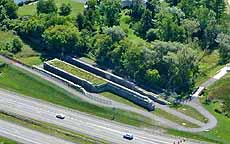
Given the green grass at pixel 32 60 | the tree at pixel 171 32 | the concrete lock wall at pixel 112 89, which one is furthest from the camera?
the tree at pixel 171 32

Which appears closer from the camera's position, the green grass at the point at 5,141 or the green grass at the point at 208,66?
the green grass at the point at 5,141

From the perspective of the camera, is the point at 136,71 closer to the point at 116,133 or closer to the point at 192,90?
the point at 192,90

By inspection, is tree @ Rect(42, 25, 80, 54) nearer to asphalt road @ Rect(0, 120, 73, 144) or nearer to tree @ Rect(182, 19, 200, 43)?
tree @ Rect(182, 19, 200, 43)

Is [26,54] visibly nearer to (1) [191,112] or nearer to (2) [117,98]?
(2) [117,98]

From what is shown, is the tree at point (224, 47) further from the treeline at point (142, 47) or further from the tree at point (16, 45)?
the tree at point (16, 45)

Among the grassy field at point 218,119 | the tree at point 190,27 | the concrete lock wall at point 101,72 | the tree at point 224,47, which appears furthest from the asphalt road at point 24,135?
the tree at point 190,27

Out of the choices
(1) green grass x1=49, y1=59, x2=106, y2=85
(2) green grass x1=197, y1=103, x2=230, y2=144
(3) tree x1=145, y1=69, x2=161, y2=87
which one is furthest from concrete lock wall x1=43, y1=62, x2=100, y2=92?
(2) green grass x1=197, y1=103, x2=230, y2=144
